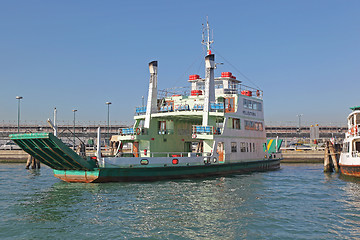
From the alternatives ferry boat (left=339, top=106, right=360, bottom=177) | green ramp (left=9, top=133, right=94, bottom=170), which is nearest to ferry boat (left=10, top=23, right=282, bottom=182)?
green ramp (left=9, top=133, right=94, bottom=170)

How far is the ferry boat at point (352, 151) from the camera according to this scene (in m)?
27.1

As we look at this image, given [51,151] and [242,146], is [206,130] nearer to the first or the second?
[242,146]

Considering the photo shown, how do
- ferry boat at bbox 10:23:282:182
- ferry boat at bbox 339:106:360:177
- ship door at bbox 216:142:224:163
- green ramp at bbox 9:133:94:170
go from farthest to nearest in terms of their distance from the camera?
ship door at bbox 216:142:224:163 < ferry boat at bbox 339:106:360:177 < ferry boat at bbox 10:23:282:182 < green ramp at bbox 9:133:94:170

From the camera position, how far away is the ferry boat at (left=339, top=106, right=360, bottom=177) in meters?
27.1

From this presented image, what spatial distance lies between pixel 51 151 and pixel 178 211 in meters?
10.5

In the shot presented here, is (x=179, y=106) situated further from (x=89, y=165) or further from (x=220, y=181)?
(x=89, y=165)

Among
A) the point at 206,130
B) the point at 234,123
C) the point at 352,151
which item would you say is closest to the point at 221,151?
the point at 206,130

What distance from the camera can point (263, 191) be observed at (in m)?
21.6

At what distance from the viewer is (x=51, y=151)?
71.9 ft

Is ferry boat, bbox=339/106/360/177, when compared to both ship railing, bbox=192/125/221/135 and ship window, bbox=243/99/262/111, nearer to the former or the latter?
ship window, bbox=243/99/262/111

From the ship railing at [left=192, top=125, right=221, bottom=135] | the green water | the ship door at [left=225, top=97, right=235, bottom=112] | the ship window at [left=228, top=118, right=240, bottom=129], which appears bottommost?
the green water

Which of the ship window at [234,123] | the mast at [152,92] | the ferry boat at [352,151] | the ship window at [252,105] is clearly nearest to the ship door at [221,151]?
the ship window at [234,123]

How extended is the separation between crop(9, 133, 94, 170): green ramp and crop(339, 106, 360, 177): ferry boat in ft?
66.9

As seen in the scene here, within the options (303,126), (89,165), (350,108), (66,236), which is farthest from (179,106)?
(303,126)
